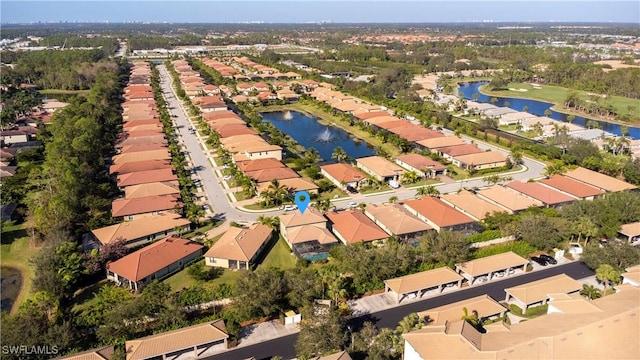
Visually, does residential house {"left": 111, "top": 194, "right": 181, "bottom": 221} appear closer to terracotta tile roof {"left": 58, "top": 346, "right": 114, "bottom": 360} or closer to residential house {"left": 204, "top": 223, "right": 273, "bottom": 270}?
residential house {"left": 204, "top": 223, "right": 273, "bottom": 270}

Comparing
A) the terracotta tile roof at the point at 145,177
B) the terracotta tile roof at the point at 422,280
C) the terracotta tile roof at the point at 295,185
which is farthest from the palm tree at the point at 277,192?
the terracotta tile roof at the point at 422,280

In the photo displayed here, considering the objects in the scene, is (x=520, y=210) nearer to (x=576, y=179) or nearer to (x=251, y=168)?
(x=576, y=179)

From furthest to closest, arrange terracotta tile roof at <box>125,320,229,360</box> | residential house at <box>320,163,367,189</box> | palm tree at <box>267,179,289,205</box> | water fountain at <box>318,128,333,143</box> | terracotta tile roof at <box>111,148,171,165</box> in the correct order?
water fountain at <box>318,128,333,143</box>, terracotta tile roof at <box>111,148,171,165</box>, residential house at <box>320,163,367,189</box>, palm tree at <box>267,179,289,205</box>, terracotta tile roof at <box>125,320,229,360</box>

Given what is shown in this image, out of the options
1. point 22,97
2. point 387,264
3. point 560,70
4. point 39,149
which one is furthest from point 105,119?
point 560,70

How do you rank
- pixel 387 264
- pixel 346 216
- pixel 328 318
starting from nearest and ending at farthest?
pixel 328 318 → pixel 387 264 → pixel 346 216

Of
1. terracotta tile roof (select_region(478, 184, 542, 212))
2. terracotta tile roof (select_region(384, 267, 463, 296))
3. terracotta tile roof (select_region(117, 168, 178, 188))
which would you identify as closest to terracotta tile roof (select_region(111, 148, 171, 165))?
terracotta tile roof (select_region(117, 168, 178, 188))

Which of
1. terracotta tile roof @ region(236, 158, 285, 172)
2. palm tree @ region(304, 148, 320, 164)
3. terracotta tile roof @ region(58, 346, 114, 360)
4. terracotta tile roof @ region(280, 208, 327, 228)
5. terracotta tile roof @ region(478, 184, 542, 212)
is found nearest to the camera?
terracotta tile roof @ region(58, 346, 114, 360)

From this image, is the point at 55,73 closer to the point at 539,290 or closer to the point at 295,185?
the point at 295,185
